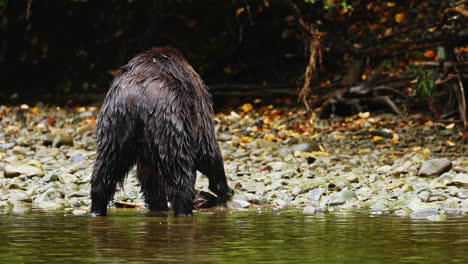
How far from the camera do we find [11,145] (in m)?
9.44

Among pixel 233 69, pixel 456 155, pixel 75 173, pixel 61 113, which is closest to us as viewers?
pixel 75 173

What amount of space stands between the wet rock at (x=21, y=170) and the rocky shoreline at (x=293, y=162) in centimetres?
1

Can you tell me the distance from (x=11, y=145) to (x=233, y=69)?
19.1ft

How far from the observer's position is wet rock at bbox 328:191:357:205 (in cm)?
572

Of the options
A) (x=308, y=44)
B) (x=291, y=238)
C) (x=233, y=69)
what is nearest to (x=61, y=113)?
(x=233, y=69)

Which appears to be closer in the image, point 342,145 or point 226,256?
point 226,256

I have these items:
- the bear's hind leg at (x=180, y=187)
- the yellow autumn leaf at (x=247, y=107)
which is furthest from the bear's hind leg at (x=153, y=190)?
the yellow autumn leaf at (x=247, y=107)

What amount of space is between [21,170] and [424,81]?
6251 millimetres

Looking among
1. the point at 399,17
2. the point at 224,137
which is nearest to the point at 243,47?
the point at 399,17

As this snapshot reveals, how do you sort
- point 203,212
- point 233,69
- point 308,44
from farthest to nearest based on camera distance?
point 233,69, point 308,44, point 203,212

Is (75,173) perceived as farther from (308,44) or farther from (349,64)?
(349,64)

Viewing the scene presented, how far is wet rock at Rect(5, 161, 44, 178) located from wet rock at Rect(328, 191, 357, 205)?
3393 millimetres

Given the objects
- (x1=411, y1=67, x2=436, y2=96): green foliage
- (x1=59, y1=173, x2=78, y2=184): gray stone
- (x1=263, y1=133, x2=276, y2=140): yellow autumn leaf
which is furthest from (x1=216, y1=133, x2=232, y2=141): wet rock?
(x1=59, y1=173, x2=78, y2=184): gray stone

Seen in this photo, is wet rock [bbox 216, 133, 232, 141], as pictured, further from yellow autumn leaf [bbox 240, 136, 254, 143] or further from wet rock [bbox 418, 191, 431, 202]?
wet rock [bbox 418, 191, 431, 202]
